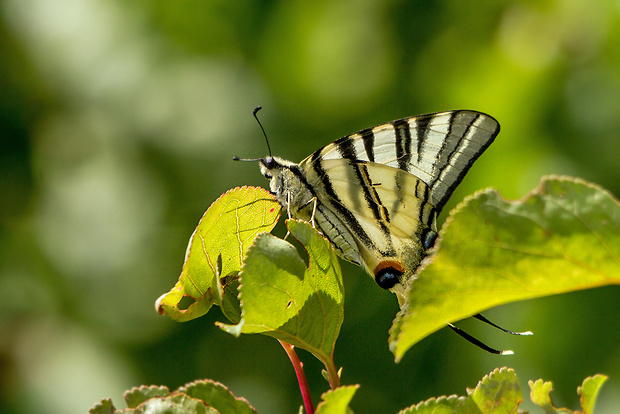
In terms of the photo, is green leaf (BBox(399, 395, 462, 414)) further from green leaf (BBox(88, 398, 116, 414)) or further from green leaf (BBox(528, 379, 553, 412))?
green leaf (BBox(88, 398, 116, 414))

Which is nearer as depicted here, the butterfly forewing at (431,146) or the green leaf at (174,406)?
the green leaf at (174,406)

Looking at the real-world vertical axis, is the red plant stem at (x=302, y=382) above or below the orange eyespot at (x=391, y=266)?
above

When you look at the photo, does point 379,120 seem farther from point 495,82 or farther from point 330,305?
point 330,305

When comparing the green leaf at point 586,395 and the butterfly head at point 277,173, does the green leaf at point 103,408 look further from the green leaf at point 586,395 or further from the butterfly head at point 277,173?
the butterfly head at point 277,173

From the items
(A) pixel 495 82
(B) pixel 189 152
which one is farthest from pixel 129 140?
(A) pixel 495 82

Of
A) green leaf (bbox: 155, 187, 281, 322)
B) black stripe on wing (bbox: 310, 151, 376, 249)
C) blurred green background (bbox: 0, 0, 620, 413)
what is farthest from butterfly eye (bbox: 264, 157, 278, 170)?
green leaf (bbox: 155, 187, 281, 322)

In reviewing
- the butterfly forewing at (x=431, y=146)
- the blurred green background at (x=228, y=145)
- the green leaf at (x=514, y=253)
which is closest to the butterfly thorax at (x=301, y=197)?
the butterfly forewing at (x=431, y=146)
